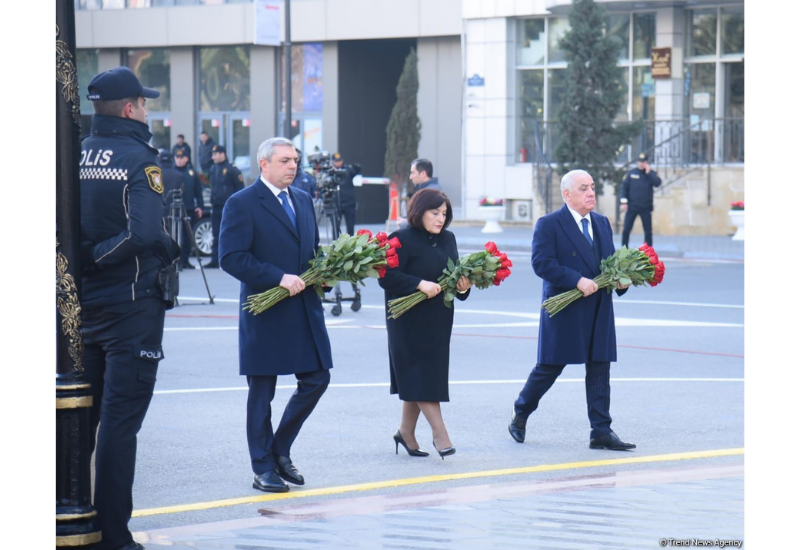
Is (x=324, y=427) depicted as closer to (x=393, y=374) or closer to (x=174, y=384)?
(x=393, y=374)

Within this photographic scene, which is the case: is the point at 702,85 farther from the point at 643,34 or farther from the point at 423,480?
the point at 423,480

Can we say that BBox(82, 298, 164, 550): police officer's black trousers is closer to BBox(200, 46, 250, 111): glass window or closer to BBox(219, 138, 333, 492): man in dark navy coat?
BBox(219, 138, 333, 492): man in dark navy coat

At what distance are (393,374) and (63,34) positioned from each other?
12.5 ft

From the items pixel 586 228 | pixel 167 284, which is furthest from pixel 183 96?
pixel 167 284

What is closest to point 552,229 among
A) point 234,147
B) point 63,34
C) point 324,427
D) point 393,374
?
point 393,374

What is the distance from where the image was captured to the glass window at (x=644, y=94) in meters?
32.9

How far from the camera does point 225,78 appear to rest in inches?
1647

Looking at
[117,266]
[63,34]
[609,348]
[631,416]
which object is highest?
[63,34]

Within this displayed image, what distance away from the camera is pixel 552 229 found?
348 inches

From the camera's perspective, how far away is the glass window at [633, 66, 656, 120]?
32.9 m

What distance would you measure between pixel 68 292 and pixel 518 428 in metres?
4.33

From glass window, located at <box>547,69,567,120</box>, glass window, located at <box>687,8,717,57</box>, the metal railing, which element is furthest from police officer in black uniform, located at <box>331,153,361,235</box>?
glass window, located at <box>687,8,717,57</box>

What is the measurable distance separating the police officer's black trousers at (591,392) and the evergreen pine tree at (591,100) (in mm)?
20132

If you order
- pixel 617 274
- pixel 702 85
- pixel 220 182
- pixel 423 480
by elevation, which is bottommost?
pixel 423 480
